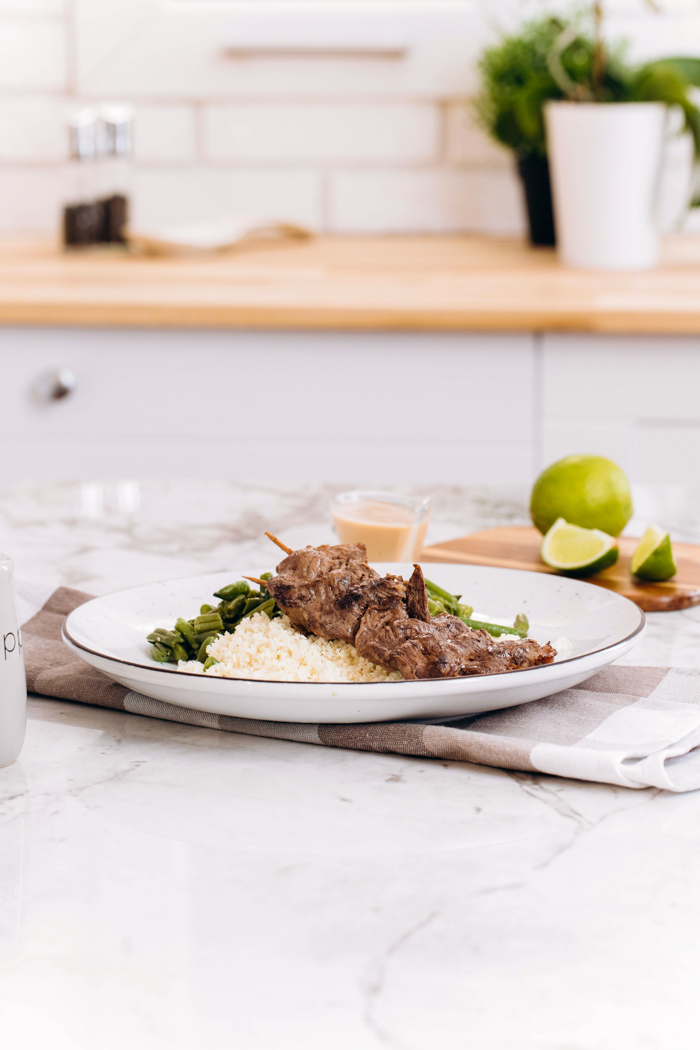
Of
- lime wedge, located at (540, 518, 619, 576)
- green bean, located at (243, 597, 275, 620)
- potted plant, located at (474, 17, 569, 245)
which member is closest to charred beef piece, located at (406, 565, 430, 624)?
green bean, located at (243, 597, 275, 620)

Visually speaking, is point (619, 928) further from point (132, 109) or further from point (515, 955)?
point (132, 109)

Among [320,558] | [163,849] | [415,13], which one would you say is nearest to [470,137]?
[415,13]

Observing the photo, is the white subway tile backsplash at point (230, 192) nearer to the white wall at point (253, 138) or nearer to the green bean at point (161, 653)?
the white wall at point (253, 138)

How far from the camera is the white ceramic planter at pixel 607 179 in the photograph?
2.12 m

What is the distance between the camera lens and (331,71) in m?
2.63

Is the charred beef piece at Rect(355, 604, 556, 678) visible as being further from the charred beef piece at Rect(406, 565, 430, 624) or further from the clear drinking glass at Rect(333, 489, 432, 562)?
the clear drinking glass at Rect(333, 489, 432, 562)

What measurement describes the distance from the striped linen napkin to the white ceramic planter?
1.55m

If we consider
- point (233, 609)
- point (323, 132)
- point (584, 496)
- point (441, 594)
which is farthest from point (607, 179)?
point (233, 609)

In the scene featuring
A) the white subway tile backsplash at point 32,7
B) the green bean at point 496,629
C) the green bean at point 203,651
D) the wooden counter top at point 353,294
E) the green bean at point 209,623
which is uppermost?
the white subway tile backsplash at point 32,7

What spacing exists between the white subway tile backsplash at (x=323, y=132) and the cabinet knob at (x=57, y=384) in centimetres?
97

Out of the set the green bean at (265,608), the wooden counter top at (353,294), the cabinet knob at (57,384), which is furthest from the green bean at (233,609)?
the cabinet knob at (57,384)

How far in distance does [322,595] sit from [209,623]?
3.7 inches

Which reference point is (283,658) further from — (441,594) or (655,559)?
(655,559)

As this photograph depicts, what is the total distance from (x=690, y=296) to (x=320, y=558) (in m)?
1.28
